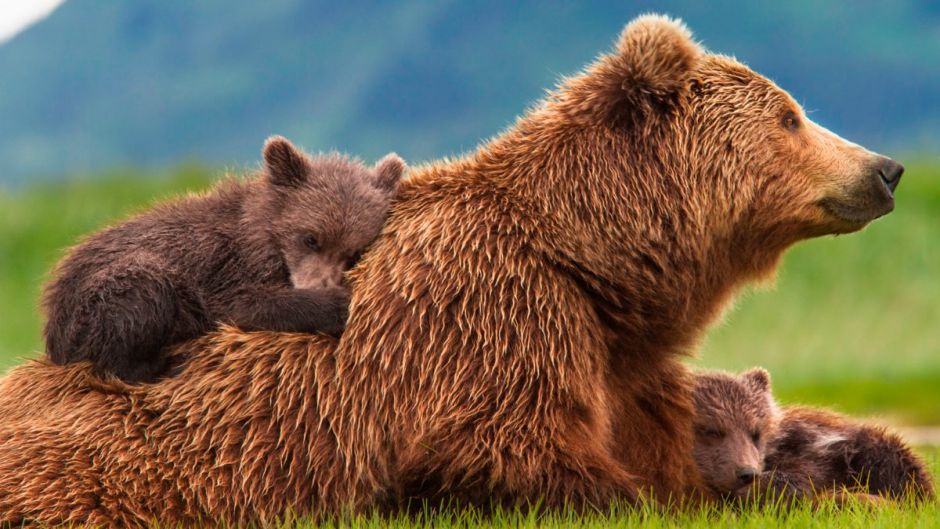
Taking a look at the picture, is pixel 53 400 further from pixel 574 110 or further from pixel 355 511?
pixel 574 110

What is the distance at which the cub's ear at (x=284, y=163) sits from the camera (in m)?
5.96

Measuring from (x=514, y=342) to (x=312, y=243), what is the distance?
114cm

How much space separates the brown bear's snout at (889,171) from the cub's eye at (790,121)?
396mm

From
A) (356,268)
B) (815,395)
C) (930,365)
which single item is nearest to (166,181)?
(815,395)

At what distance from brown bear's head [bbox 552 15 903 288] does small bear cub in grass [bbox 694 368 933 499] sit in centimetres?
111

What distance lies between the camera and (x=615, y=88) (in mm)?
5637

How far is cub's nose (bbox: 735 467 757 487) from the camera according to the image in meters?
6.17

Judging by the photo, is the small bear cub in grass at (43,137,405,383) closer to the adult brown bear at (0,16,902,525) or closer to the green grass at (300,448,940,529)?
the adult brown bear at (0,16,902,525)

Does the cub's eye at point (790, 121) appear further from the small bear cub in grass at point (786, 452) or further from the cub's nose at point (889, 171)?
the small bear cub in grass at point (786, 452)

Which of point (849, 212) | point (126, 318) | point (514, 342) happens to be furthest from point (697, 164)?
point (126, 318)

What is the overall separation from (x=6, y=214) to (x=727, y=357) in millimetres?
11806

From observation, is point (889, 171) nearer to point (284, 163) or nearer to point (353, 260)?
point (353, 260)

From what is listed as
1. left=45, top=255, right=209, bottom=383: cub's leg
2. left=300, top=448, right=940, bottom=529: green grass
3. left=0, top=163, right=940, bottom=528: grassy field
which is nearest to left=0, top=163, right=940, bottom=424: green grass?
left=0, top=163, right=940, bottom=528: grassy field

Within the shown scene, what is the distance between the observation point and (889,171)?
18.4ft
